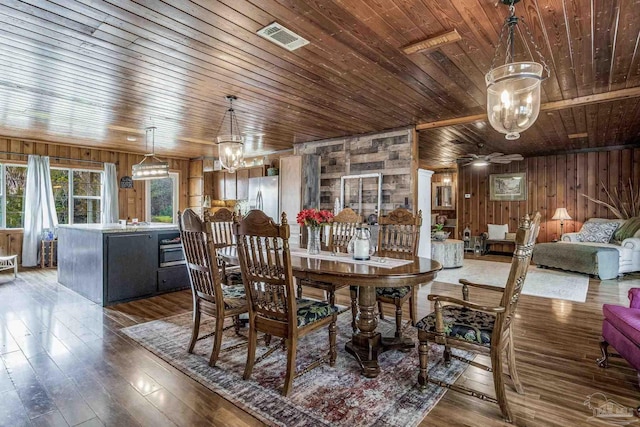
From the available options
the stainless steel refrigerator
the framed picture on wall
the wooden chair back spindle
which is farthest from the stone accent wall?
the framed picture on wall

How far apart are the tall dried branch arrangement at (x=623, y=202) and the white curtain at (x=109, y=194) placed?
35.6 feet

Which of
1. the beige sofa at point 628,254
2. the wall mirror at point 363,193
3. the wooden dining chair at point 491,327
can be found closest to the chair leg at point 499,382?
the wooden dining chair at point 491,327

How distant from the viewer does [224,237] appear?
4.23 metres

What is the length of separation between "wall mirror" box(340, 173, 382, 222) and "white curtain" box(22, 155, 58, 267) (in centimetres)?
597

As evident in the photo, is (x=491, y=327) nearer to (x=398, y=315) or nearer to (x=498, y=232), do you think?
(x=398, y=315)

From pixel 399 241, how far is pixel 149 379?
240 centimetres

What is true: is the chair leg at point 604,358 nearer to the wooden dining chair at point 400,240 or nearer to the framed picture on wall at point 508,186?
the wooden dining chair at point 400,240

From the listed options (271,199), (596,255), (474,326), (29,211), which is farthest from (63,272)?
(596,255)

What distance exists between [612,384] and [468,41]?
271 cm

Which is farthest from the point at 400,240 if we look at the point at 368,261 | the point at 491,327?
the point at 491,327

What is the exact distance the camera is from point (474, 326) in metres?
2.12

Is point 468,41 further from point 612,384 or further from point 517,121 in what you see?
point 612,384

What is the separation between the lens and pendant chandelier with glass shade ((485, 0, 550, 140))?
88.4 inches

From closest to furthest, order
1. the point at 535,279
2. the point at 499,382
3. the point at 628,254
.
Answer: the point at 499,382 < the point at 535,279 < the point at 628,254
